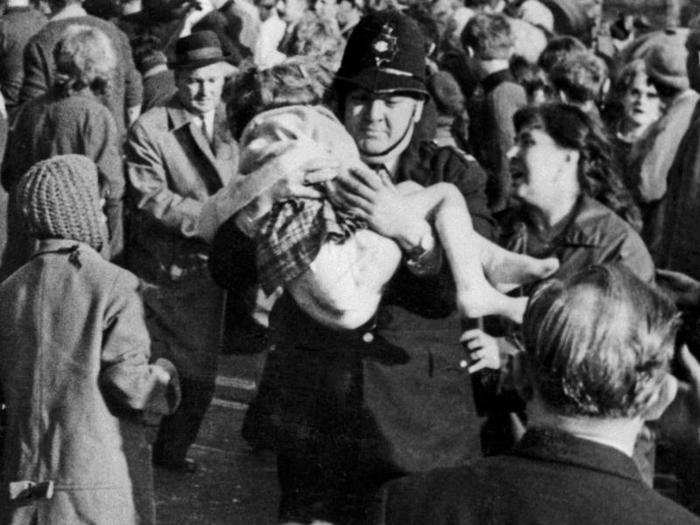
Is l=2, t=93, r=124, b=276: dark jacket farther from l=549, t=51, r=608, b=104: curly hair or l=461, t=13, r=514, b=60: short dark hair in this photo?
l=461, t=13, r=514, b=60: short dark hair

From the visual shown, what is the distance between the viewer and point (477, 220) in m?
4.59

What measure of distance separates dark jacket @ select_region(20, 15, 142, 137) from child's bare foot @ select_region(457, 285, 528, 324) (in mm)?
4553

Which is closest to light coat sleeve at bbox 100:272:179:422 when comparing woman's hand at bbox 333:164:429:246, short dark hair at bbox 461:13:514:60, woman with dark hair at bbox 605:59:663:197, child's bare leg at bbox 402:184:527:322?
woman's hand at bbox 333:164:429:246

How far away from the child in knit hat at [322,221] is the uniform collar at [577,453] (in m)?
1.47

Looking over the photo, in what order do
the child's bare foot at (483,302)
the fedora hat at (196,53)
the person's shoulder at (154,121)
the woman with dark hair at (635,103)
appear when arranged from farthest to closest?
the woman with dark hair at (635,103)
the fedora hat at (196,53)
the person's shoulder at (154,121)
the child's bare foot at (483,302)

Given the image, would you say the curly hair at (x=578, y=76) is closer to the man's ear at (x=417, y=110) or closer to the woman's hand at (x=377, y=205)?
the man's ear at (x=417, y=110)

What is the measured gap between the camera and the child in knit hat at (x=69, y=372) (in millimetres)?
4551

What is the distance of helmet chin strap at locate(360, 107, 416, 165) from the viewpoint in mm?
4559

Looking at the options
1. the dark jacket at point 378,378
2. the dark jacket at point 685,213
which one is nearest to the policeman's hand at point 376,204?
the dark jacket at point 378,378

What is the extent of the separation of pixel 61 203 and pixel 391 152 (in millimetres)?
887

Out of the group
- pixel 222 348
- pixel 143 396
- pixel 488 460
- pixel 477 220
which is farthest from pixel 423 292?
pixel 222 348

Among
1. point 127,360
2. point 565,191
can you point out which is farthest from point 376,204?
point 565,191

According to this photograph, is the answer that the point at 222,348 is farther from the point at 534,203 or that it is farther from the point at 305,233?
the point at 305,233

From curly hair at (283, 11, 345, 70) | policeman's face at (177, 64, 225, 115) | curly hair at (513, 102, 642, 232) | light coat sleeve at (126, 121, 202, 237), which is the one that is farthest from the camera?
curly hair at (283, 11, 345, 70)
